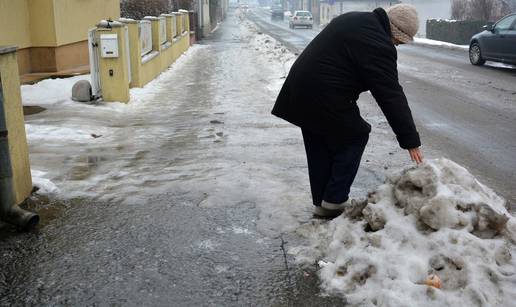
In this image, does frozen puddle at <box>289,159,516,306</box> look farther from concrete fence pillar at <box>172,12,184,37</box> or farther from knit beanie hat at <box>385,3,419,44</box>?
concrete fence pillar at <box>172,12,184,37</box>

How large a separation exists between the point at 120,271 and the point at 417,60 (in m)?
18.1

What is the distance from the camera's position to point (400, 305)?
3.10 meters

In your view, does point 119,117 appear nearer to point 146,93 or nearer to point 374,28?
point 146,93

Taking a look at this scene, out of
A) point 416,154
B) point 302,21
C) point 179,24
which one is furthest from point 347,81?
point 302,21

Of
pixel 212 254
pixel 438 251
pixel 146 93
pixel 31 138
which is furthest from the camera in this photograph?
pixel 146 93

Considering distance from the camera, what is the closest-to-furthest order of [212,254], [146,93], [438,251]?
[438,251] → [212,254] → [146,93]

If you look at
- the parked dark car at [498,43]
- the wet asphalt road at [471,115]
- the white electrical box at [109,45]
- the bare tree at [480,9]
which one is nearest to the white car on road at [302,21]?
the bare tree at [480,9]

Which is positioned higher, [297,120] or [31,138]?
[297,120]

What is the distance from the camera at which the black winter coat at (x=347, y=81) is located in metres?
3.85

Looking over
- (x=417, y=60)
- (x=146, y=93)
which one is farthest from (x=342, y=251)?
(x=417, y=60)

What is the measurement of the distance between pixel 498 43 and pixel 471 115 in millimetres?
8180

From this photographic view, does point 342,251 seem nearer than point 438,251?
No

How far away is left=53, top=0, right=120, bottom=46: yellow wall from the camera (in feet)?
42.4

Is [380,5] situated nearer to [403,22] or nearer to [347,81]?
[403,22]
